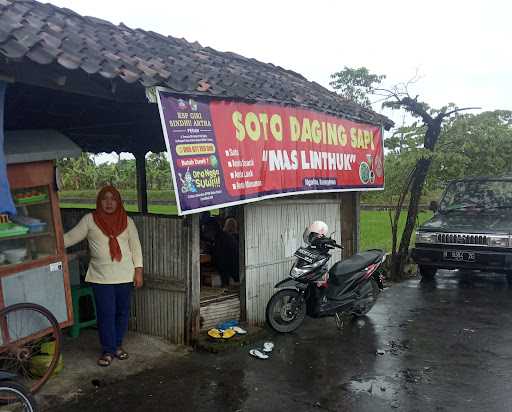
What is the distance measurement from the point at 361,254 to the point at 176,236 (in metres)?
2.79

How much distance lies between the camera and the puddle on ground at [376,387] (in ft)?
14.9

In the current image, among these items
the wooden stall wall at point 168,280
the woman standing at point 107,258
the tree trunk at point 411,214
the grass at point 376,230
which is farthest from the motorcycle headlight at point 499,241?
the woman standing at point 107,258

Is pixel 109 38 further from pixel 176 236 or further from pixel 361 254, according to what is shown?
pixel 361 254

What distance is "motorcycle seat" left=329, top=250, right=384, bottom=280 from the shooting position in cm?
652

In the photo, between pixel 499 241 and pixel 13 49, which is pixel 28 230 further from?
pixel 499 241

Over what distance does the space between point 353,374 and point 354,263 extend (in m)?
1.96

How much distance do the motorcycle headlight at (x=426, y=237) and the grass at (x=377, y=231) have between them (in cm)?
322

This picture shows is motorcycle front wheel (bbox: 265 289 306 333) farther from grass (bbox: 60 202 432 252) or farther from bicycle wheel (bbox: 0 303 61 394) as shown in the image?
grass (bbox: 60 202 432 252)

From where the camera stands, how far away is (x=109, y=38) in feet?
16.8

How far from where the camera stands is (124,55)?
14.9 ft

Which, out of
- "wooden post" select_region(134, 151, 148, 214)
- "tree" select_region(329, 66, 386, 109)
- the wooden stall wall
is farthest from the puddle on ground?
"tree" select_region(329, 66, 386, 109)

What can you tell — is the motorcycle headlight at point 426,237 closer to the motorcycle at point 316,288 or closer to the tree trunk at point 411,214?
the tree trunk at point 411,214

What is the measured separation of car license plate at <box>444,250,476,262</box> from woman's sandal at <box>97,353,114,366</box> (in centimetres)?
635

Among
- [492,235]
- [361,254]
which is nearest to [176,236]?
[361,254]
